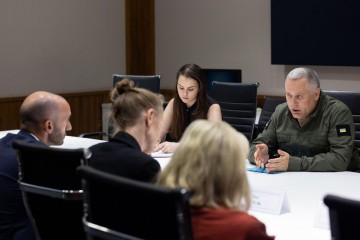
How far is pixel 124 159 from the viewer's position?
85.9 inches

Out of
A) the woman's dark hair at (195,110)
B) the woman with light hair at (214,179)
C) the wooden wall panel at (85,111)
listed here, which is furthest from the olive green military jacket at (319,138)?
the wooden wall panel at (85,111)

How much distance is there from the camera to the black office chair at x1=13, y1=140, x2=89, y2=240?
218 centimetres

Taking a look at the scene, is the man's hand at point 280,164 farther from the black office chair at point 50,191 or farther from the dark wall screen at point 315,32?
the dark wall screen at point 315,32

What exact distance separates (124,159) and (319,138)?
65.7 inches

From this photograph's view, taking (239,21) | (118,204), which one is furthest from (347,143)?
(239,21)

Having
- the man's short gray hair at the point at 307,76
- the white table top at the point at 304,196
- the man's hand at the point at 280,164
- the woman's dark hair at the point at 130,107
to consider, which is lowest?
the white table top at the point at 304,196

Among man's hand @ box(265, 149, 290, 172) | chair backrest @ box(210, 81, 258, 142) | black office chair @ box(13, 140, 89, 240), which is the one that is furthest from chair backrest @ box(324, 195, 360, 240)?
chair backrest @ box(210, 81, 258, 142)

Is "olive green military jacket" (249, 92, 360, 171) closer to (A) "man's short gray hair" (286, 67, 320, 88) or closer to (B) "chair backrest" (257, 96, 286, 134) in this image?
(A) "man's short gray hair" (286, 67, 320, 88)

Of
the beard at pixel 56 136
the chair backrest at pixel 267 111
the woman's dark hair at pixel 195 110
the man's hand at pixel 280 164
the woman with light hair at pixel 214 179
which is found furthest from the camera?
the chair backrest at pixel 267 111

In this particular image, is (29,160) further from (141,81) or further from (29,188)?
(141,81)

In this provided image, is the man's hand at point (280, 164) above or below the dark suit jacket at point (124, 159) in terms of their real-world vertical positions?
below

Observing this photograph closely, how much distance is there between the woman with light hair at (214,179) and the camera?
155 centimetres

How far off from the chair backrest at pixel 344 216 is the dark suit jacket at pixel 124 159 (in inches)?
31.0

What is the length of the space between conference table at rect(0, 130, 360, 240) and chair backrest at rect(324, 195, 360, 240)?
54 cm
